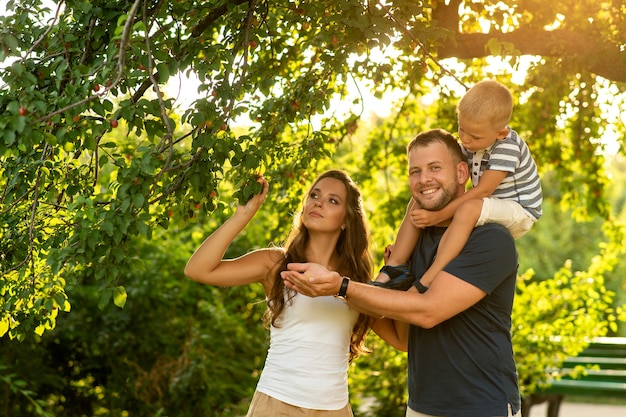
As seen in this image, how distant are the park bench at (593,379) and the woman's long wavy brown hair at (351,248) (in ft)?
13.2

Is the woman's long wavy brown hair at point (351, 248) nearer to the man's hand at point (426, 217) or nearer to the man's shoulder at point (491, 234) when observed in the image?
the man's hand at point (426, 217)

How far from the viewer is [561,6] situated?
18.1 feet

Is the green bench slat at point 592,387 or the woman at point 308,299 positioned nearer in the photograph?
the woman at point 308,299

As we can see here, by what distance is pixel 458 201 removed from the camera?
316 centimetres

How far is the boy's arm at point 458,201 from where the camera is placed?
3.18m

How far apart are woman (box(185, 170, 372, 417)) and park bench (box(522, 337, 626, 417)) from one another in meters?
4.12

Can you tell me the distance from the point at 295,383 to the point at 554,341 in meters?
3.97

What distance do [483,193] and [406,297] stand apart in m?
0.54

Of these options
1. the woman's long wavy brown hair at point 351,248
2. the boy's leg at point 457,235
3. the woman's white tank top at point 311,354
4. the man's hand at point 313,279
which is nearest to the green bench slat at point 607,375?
the woman's long wavy brown hair at point 351,248

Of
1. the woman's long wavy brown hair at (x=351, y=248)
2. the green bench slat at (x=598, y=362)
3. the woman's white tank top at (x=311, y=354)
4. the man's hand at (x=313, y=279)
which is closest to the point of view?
the man's hand at (x=313, y=279)

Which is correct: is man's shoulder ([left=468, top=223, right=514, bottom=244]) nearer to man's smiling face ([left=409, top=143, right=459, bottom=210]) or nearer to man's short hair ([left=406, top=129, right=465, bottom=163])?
man's smiling face ([left=409, top=143, right=459, bottom=210])

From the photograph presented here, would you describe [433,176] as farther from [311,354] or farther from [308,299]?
[311,354]

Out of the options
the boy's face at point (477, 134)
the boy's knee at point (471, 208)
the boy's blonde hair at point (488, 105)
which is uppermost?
the boy's blonde hair at point (488, 105)

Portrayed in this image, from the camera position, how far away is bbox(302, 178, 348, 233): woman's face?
346 cm
